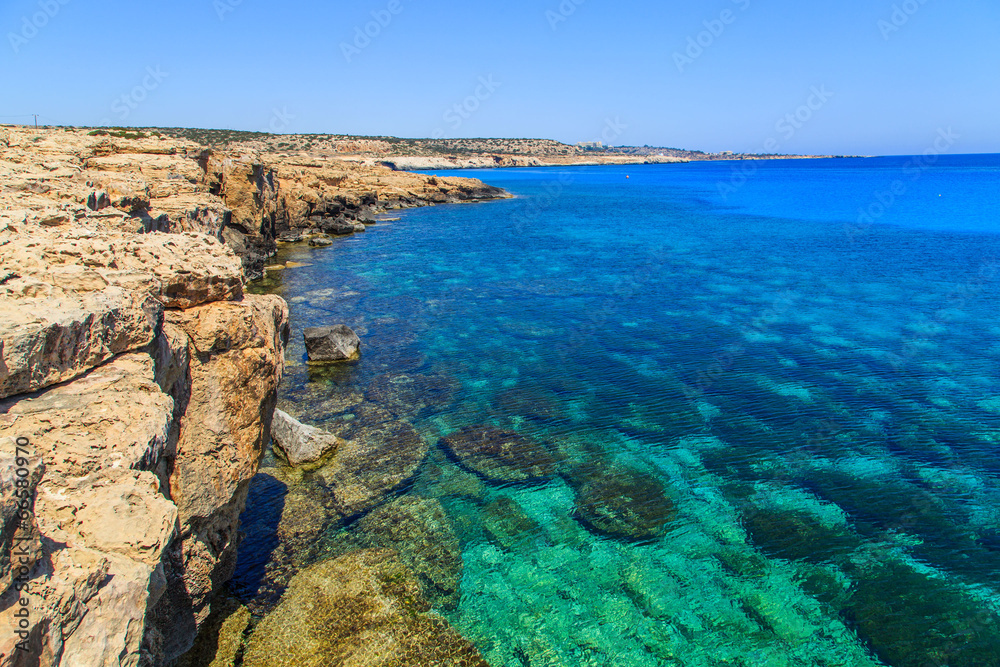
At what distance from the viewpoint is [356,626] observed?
10.1m

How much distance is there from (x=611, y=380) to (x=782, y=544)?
9.15 metres

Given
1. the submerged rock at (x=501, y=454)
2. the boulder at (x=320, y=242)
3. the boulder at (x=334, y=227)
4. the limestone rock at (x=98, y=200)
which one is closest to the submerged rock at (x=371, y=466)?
A: the submerged rock at (x=501, y=454)

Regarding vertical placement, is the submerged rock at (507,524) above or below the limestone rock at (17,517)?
below

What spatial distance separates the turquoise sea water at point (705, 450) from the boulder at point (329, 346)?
2.73 ft

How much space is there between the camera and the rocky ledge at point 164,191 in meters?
11.0

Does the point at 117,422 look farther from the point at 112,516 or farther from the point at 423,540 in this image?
the point at 423,540

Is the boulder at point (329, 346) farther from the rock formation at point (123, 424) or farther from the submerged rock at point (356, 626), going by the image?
the submerged rock at point (356, 626)

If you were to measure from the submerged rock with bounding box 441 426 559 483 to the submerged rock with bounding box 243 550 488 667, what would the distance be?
13.8ft

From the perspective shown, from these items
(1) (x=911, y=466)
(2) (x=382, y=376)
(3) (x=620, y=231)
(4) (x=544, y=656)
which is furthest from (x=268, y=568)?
(3) (x=620, y=231)

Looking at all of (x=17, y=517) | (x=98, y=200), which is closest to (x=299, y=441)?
(x=98, y=200)

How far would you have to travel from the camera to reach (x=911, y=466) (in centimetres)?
1531

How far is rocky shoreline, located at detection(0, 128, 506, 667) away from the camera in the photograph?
509 centimetres

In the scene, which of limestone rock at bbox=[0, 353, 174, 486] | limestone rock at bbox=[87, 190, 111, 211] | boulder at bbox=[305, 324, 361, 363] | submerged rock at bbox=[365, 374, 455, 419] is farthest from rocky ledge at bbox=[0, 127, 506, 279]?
submerged rock at bbox=[365, 374, 455, 419]

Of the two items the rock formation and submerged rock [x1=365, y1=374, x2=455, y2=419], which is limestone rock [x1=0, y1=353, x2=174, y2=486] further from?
submerged rock [x1=365, y1=374, x2=455, y2=419]
